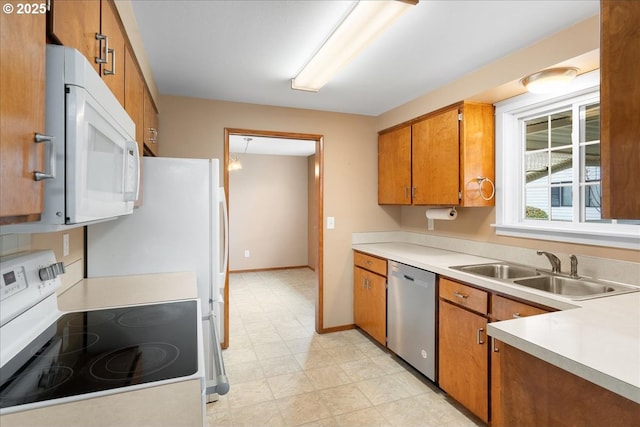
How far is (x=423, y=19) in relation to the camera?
178 centimetres

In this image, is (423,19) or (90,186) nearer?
(90,186)

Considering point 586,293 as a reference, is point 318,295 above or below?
below

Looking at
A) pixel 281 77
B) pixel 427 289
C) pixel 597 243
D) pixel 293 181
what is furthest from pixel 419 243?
pixel 293 181

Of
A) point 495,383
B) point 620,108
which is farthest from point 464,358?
point 620,108

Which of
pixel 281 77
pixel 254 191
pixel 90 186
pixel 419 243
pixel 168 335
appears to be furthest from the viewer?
pixel 254 191

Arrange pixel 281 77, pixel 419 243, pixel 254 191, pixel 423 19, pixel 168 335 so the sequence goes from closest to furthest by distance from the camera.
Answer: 1. pixel 168 335
2. pixel 423 19
3. pixel 281 77
4. pixel 419 243
5. pixel 254 191

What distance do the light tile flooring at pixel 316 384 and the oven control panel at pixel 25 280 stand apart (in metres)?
1.39

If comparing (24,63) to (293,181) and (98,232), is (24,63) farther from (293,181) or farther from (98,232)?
(293,181)

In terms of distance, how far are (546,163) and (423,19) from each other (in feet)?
4.76

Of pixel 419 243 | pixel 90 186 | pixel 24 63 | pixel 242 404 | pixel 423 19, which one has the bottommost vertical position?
pixel 242 404

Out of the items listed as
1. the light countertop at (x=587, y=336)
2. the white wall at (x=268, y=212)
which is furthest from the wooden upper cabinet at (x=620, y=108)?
the white wall at (x=268, y=212)

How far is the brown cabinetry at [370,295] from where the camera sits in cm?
305

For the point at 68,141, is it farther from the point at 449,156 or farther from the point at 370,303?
the point at 370,303

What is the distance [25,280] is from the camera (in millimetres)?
1111
